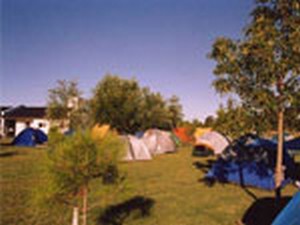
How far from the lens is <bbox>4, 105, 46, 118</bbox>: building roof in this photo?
54.1 meters

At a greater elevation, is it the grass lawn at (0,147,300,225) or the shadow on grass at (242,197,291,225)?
the grass lawn at (0,147,300,225)

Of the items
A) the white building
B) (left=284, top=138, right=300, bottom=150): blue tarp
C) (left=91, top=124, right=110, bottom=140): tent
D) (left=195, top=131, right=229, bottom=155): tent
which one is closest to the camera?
(left=91, top=124, right=110, bottom=140): tent

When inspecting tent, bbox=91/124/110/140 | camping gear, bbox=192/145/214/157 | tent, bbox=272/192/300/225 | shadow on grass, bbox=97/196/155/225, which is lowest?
shadow on grass, bbox=97/196/155/225

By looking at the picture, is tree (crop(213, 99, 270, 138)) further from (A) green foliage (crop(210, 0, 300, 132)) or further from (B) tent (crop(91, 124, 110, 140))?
(B) tent (crop(91, 124, 110, 140))

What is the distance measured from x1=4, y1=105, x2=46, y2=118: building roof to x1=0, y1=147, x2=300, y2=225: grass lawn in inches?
1545

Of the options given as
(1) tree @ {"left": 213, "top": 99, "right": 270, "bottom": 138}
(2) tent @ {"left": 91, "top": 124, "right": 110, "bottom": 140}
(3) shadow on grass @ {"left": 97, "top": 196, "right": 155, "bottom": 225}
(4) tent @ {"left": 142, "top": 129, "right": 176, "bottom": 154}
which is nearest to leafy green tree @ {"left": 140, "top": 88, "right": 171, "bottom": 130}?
(4) tent @ {"left": 142, "top": 129, "right": 176, "bottom": 154}

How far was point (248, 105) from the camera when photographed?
9344mm

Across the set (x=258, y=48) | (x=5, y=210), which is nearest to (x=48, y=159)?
(x=5, y=210)

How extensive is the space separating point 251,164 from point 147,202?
581 cm

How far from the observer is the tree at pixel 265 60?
8438mm

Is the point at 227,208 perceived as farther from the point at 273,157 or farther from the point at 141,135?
the point at 141,135

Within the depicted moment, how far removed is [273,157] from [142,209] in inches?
265

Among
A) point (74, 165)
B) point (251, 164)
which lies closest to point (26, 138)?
point (251, 164)

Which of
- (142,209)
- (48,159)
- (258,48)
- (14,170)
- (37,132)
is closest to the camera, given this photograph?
(48,159)
